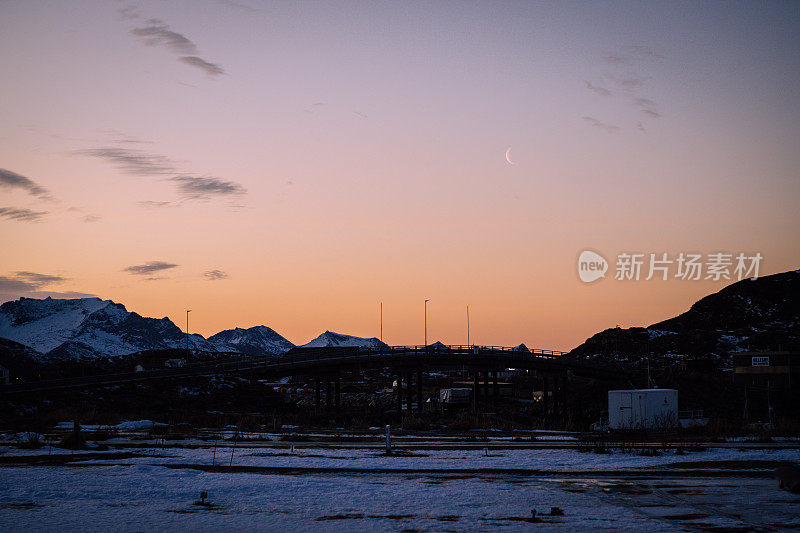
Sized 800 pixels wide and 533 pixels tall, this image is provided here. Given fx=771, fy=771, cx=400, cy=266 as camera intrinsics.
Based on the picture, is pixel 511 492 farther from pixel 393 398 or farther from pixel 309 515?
pixel 393 398

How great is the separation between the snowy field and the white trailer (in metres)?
21.0

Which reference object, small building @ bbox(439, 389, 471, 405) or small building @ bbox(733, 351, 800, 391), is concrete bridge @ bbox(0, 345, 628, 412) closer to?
small building @ bbox(439, 389, 471, 405)

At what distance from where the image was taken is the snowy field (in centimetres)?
1717

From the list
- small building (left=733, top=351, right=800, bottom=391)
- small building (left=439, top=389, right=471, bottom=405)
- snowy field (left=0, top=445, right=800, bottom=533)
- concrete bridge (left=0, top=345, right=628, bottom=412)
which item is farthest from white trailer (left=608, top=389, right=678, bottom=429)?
small building (left=439, top=389, right=471, bottom=405)

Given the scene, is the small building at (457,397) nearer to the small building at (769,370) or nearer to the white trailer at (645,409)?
the small building at (769,370)

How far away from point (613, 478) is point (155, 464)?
16273mm

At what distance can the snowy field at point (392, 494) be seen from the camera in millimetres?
17172

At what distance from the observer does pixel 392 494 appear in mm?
21344

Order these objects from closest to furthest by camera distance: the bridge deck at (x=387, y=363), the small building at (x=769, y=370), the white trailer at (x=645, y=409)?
the white trailer at (x=645, y=409) → the bridge deck at (x=387, y=363) → the small building at (x=769, y=370)

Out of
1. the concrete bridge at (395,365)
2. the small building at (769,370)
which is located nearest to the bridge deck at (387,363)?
the concrete bridge at (395,365)

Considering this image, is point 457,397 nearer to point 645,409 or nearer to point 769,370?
point 769,370

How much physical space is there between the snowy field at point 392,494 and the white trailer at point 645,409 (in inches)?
826

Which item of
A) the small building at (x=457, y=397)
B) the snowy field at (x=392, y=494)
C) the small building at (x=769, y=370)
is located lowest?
the small building at (x=457, y=397)

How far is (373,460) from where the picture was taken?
30.9 m
